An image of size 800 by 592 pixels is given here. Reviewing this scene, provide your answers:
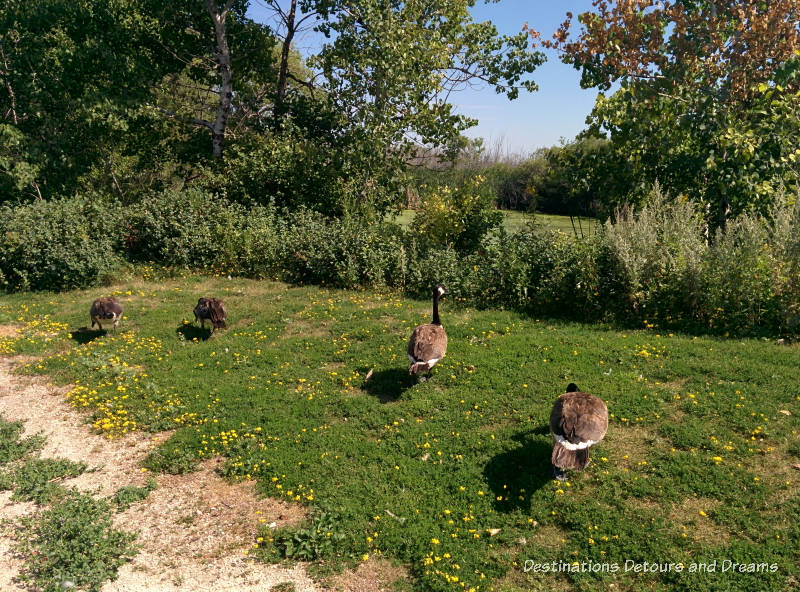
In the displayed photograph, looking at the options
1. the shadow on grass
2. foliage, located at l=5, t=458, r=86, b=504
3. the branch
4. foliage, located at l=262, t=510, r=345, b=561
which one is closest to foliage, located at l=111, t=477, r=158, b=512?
foliage, located at l=5, t=458, r=86, b=504

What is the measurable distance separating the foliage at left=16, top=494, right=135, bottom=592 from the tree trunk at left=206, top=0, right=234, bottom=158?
1691 cm

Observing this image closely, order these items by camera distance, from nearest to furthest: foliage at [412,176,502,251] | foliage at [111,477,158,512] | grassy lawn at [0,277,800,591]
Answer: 1. grassy lawn at [0,277,800,591]
2. foliage at [111,477,158,512]
3. foliage at [412,176,502,251]

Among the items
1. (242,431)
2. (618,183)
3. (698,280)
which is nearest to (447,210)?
(618,183)

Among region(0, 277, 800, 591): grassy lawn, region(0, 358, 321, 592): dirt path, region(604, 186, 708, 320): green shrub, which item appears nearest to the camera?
region(0, 358, 321, 592): dirt path

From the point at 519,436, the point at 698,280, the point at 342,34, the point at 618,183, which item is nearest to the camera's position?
the point at 519,436

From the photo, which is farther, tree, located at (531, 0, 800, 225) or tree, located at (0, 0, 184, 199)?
tree, located at (0, 0, 184, 199)

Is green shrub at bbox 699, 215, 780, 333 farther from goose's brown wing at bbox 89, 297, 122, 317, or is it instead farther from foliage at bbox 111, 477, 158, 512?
goose's brown wing at bbox 89, 297, 122, 317

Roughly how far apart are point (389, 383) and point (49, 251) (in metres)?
11.9

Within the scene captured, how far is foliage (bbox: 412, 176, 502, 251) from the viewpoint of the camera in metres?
14.9

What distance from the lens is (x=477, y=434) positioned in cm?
722

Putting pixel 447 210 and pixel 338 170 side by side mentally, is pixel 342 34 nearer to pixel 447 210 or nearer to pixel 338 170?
pixel 338 170

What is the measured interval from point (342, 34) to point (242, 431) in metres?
15.6

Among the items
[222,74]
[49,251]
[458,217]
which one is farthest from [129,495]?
[222,74]

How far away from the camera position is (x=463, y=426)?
7.43 metres
